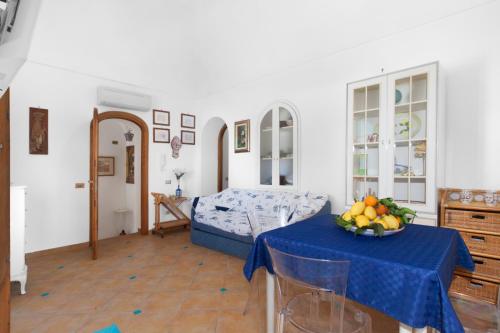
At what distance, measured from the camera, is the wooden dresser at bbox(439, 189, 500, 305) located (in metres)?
2.12

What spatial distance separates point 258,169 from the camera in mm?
4375

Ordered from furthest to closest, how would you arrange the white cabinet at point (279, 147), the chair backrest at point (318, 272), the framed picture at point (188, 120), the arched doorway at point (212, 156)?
the arched doorway at point (212, 156) → the framed picture at point (188, 120) → the white cabinet at point (279, 147) → the chair backrest at point (318, 272)

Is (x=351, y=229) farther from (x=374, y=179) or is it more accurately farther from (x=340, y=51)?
(x=340, y=51)

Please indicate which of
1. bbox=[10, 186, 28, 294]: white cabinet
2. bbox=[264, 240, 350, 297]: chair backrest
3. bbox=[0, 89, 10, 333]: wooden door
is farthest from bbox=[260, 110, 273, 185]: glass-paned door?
bbox=[0, 89, 10, 333]: wooden door

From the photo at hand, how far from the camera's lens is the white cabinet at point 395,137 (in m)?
2.43

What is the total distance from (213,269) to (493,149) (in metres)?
3.12

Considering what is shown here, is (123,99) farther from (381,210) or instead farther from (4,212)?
(381,210)

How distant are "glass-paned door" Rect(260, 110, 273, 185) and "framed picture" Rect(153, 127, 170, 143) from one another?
183 centimetres

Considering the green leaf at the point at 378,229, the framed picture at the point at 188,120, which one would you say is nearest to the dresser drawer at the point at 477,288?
the green leaf at the point at 378,229

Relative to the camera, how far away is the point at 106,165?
18.0 feet

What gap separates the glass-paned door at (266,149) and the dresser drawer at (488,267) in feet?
8.54

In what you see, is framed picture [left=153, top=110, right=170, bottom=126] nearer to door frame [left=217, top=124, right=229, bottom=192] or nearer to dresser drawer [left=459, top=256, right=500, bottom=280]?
door frame [left=217, top=124, right=229, bottom=192]

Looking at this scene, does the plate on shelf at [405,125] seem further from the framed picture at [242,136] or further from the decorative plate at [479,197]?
the framed picture at [242,136]

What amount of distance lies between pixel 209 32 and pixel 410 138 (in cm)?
317
